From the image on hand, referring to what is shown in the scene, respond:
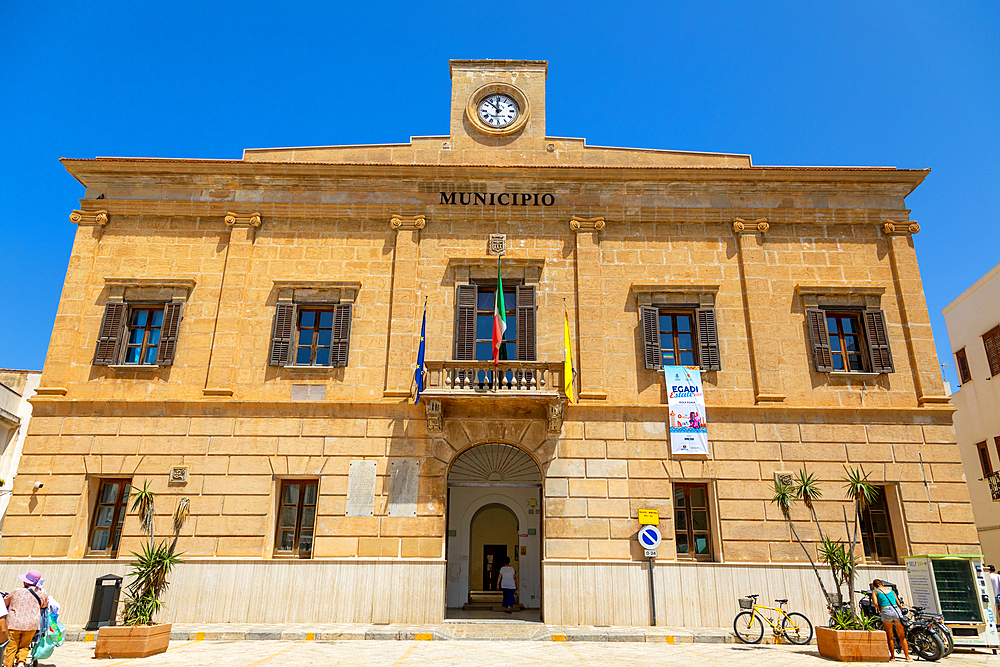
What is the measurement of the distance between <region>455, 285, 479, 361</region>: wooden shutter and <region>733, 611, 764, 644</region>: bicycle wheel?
850 centimetres

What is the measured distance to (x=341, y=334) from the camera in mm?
16438

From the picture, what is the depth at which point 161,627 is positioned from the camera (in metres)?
11.0

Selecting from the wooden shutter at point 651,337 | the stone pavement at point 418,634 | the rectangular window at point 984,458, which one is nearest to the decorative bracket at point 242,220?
the stone pavement at point 418,634

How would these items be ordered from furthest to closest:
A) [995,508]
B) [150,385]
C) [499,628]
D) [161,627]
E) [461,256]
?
[995,508]
[461,256]
[150,385]
[499,628]
[161,627]

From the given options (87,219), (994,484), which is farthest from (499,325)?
(994,484)

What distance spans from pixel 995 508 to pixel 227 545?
25.8 meters

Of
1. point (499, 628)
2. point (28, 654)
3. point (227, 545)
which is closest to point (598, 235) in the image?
point (499, 628)

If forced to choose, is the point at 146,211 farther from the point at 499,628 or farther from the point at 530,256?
the point at 499,628

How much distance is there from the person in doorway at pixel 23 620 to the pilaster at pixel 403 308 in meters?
8.04

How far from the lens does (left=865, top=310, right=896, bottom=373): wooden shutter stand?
16281 mm

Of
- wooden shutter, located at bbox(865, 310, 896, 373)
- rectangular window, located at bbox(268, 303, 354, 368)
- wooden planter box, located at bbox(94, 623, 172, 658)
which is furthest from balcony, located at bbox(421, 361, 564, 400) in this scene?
wooden shutter, located at bbox(865, 310, 896, 373)

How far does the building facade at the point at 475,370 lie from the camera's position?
14852 millimetres

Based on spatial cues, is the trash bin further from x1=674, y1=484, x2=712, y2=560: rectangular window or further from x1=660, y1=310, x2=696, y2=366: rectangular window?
x1=660, y1=310, x2=696, y2=366: rectangular window

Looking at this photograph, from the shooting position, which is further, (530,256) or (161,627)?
(530,256)
